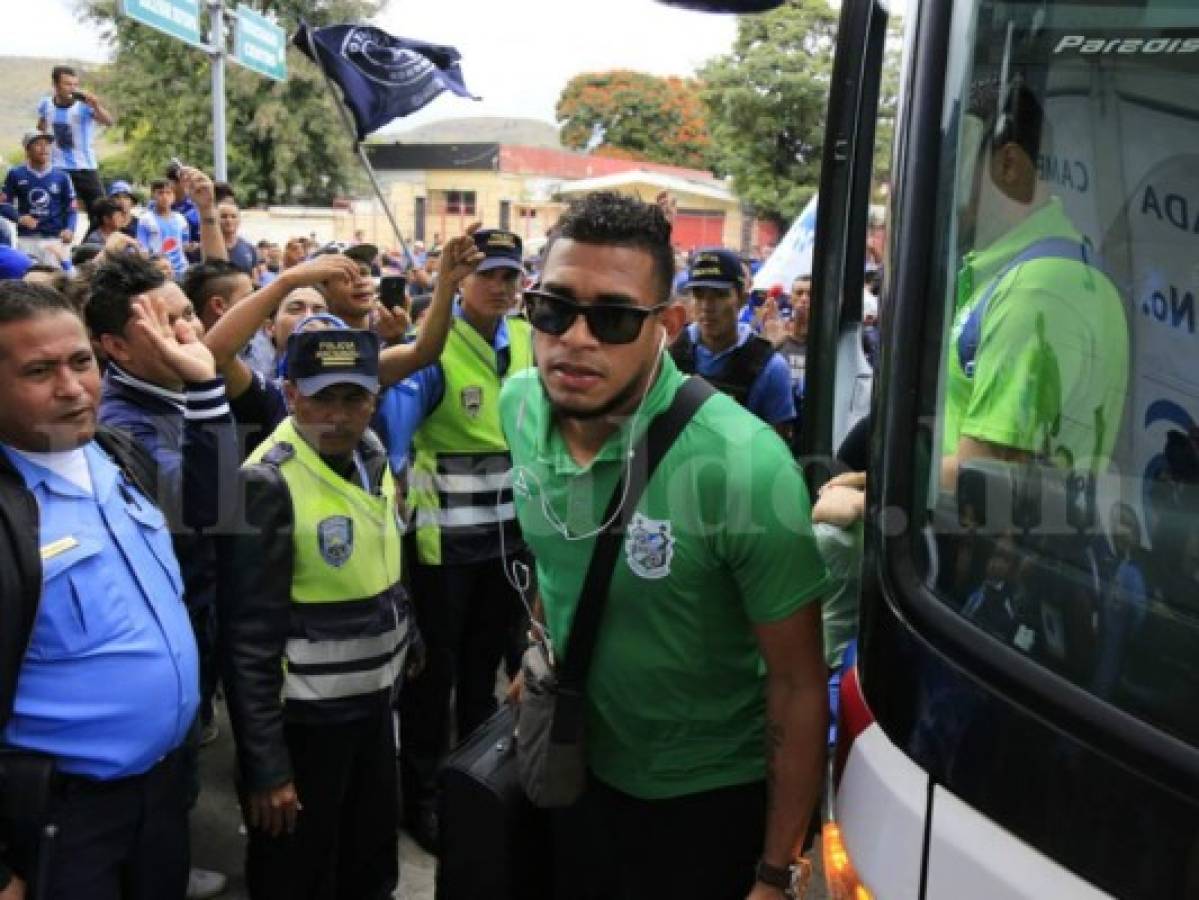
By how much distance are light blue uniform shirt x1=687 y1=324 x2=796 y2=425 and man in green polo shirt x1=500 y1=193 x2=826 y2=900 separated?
255 cm

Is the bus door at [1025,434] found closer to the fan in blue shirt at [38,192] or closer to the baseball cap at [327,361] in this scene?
the baseball cap at [327,361]

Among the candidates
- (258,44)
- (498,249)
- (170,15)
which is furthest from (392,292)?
(258,44)

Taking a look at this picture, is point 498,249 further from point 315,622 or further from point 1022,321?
point 1022,321

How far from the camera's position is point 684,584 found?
1.79 meters

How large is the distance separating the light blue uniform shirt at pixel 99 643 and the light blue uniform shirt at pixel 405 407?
1322 mm

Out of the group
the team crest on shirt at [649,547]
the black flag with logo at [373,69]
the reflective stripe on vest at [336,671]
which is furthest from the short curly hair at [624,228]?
the black flag with logo at [373,69]

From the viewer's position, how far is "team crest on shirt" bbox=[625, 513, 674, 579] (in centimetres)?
179

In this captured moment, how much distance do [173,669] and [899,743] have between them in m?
1.48

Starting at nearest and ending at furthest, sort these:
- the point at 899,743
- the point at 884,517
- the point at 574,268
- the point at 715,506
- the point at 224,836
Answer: the point at 899,743, the point at 884,517, the point at 715,506, the point at 574,268, the point at 224,836

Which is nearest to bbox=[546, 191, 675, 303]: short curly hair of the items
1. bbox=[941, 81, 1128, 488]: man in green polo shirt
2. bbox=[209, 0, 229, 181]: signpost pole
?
bbox=[941, 81, 1128, 488]: man in green polo shirt

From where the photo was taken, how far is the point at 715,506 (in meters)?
1.76

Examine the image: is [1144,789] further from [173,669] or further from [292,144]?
[292,144]

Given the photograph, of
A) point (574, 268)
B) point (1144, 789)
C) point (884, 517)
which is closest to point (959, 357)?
point (884, 517)

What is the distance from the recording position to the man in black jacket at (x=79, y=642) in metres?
1.84
